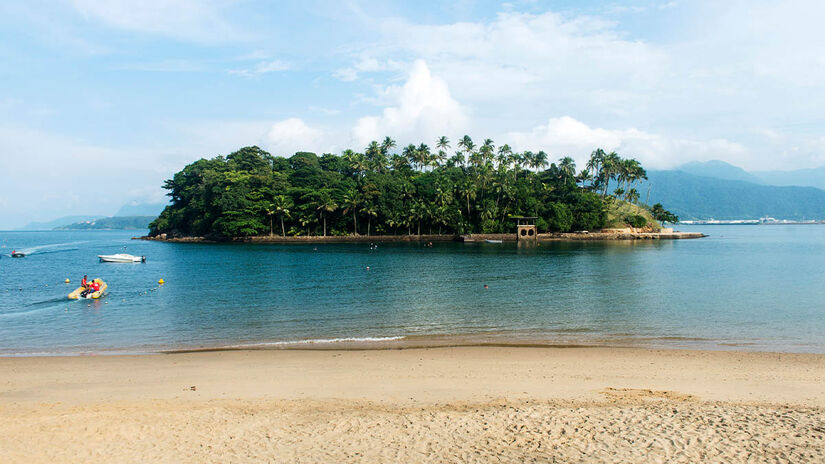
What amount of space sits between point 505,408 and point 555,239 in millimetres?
98969

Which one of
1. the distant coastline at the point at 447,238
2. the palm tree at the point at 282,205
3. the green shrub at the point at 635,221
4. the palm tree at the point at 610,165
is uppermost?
the palm tree at the point at 610,165

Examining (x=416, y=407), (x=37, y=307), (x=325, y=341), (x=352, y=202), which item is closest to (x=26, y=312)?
(x=37, y=307)

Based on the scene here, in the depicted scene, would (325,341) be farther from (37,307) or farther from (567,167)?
(567,167)

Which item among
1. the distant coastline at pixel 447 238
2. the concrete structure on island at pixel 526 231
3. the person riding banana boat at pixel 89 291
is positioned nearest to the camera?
the person riding banana boat at pixel 89 291

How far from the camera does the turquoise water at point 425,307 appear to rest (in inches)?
786

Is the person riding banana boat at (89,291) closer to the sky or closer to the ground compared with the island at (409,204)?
closer to the ground

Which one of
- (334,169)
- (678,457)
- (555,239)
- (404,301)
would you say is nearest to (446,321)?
(404,301)

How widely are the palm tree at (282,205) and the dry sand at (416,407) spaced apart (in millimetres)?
90481

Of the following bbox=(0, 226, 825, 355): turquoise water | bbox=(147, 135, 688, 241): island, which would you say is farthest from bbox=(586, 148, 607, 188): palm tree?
bbox=(0, 226, 825, 355): turquoise water

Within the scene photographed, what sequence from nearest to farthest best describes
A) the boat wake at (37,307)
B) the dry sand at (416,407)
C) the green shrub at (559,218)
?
the dry sand at (416,407), the boat wake at (37,307), the green shrub at (559,218)

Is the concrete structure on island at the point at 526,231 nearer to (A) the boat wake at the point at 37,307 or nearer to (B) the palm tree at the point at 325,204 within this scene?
(B) the palm tree at the point at 325,204

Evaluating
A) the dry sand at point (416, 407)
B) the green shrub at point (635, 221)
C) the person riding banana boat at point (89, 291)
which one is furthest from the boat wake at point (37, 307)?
the green shrub at point (635, 221)

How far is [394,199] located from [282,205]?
25582 mm

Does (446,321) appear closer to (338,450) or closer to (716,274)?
(338,450)
